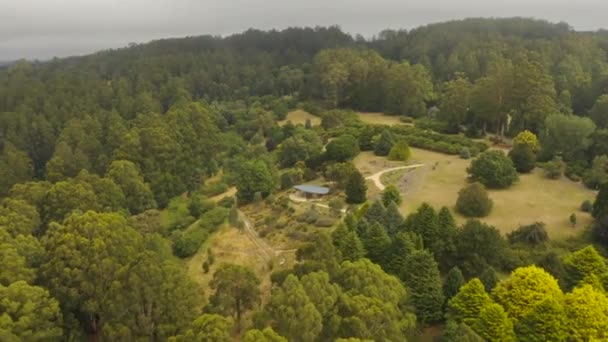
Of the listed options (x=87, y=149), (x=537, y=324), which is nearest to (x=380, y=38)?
(x=87, y=149)

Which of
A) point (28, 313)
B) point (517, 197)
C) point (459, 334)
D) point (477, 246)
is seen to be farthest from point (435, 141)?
point (28, 313)

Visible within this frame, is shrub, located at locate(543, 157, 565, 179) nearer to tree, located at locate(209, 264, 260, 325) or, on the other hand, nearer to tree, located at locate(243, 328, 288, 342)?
tree, located at locate(209, 264, 260, 325)

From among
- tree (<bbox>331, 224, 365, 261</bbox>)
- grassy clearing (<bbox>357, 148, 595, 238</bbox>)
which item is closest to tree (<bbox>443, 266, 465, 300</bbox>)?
tree (<bbox>331, 224, 365, 261</bbox>)

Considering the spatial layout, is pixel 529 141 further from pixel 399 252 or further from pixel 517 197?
pixel 399 252

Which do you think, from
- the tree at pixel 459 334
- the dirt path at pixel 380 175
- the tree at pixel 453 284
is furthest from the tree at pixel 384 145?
the tree at pixel 459 334

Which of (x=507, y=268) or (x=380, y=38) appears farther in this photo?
(x=380, y=38)

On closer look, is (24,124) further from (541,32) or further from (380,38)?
(541,32)
